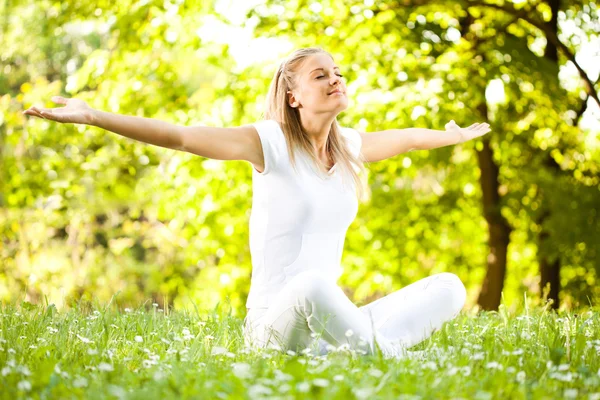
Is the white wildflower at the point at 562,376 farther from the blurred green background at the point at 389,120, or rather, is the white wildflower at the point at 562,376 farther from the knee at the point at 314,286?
the blurred green background at the point at 389,120

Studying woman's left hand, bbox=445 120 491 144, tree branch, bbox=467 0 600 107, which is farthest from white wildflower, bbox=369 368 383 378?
tree branch, bbox=467 0 600 107

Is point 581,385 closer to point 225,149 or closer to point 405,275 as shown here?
point 225,149

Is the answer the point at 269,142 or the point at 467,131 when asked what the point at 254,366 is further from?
the point at 467,131

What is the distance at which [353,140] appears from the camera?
12.7 feet

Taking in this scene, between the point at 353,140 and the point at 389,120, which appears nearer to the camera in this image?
the point at 353,140

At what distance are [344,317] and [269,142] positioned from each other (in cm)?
97

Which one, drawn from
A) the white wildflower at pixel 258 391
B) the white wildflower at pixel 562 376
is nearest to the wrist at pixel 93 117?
the white wildflower at pixel 258 391

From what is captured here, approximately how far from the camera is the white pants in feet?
9.30

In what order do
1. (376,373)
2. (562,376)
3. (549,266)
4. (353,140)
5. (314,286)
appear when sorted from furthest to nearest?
(549,266) → (353,140) → (314,286) → (562,376) → (376,373)

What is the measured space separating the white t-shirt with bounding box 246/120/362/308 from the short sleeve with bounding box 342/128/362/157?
470 mm

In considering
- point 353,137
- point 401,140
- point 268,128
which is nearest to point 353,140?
point 353,137

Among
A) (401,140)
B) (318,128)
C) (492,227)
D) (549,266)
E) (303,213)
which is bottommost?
(549,266)

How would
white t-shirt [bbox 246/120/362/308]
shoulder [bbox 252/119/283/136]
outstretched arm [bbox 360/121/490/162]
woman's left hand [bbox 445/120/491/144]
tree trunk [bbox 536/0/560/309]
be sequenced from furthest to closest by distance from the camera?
tree trunk [bbox 536/0/560/309], woman's left hand [bbox 445/120/491/144], outstretched arm [bbox 360/121/490/162], shoulder [bbox 252/119/283/136], white t-shirt [bbox 246/120/362/308]

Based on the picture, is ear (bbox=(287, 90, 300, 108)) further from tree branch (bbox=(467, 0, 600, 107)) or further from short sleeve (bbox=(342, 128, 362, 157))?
tree branch (bbox=(467, 0, 600, 107))
